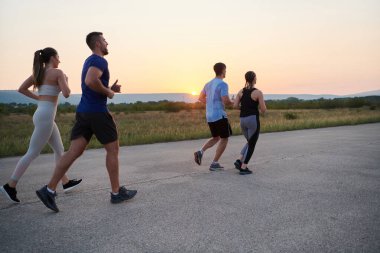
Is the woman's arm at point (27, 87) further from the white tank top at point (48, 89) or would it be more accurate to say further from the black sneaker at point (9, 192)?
the black sneaker at point (9, 192)

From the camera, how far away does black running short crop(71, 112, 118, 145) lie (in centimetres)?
414

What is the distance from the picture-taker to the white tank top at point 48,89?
173 inches

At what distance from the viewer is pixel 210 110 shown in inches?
256

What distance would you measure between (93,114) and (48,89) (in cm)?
74

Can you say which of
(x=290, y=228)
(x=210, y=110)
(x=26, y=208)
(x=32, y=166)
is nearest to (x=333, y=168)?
(x=210, y=110)

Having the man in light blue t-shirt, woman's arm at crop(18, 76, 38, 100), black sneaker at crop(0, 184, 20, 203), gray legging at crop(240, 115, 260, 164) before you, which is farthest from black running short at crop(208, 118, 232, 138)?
black sneaker at crop(0, 184, 20, 203)

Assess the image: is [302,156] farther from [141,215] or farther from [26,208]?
[26,208]

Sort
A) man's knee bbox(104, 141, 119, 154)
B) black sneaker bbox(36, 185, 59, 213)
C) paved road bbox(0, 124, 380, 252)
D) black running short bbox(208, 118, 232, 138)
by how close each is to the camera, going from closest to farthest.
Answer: paved road bbox(0, 124, 380, 252)
black sneaker bbox(36, 185, 59, 213)
man's knee bbox(104, 141, 119, 154)
black running short bbox(208, 118, 232, 138)

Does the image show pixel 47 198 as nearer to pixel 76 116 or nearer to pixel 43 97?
pixel 76 116

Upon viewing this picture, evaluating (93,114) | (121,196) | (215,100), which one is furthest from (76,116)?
(215,100)

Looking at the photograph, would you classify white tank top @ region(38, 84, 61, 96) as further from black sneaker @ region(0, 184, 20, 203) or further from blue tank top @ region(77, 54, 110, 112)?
black sneaker @ region(0, 184, 20, 203)

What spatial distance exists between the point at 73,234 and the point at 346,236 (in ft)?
8.24

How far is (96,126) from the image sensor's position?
13.6 feet

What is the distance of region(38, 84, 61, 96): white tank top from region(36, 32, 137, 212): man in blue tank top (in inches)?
18.6
